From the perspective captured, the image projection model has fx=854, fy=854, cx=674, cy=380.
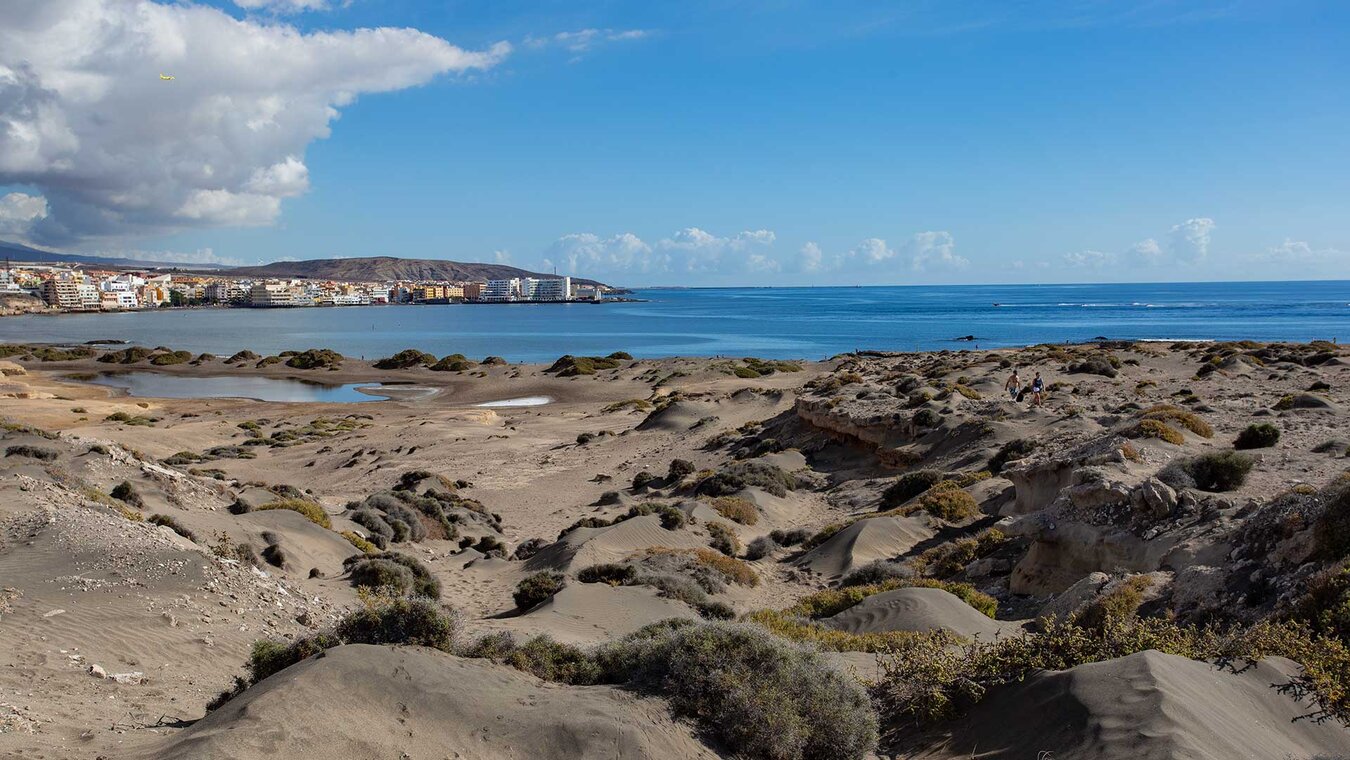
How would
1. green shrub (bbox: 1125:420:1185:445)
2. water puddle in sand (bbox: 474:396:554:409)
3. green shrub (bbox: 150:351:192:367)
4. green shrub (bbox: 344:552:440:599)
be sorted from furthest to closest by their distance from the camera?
green shrub (bbox: 150:351:192:367), water puddle in sand (bbox: 474:396:554:409), green shrub (bbox: 1125:420:1185:445), green shrub (bbox: 344:552:440:599)

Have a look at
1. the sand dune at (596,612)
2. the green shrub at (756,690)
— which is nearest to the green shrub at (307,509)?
the sand dune at (596,612)

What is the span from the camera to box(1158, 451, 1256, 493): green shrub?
45.1 feet

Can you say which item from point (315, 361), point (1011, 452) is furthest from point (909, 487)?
point (315, 361)

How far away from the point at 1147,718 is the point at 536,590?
10.2 metres

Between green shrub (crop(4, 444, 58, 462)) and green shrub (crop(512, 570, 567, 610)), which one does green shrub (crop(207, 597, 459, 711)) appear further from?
green shrub (crop(4, 444, 58, 462))

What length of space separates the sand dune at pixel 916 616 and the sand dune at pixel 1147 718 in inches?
162

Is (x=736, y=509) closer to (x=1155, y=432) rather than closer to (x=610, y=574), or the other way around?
(x=610, y=574)

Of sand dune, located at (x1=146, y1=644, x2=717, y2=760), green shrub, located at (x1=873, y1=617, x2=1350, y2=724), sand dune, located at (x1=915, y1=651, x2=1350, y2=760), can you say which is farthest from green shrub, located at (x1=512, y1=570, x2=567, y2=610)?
sand dune, located at (x1=915, y1=651, x2=1350, y2=760)

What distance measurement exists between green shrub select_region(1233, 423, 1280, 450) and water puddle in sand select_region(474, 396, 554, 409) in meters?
39.1

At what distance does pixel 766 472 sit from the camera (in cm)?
2498

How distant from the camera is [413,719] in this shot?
21.3ft

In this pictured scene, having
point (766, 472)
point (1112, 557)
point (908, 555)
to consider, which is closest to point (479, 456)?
point (766, 472)

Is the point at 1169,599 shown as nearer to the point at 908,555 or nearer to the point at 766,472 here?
the point at 908,555

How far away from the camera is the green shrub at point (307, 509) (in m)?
18.5
